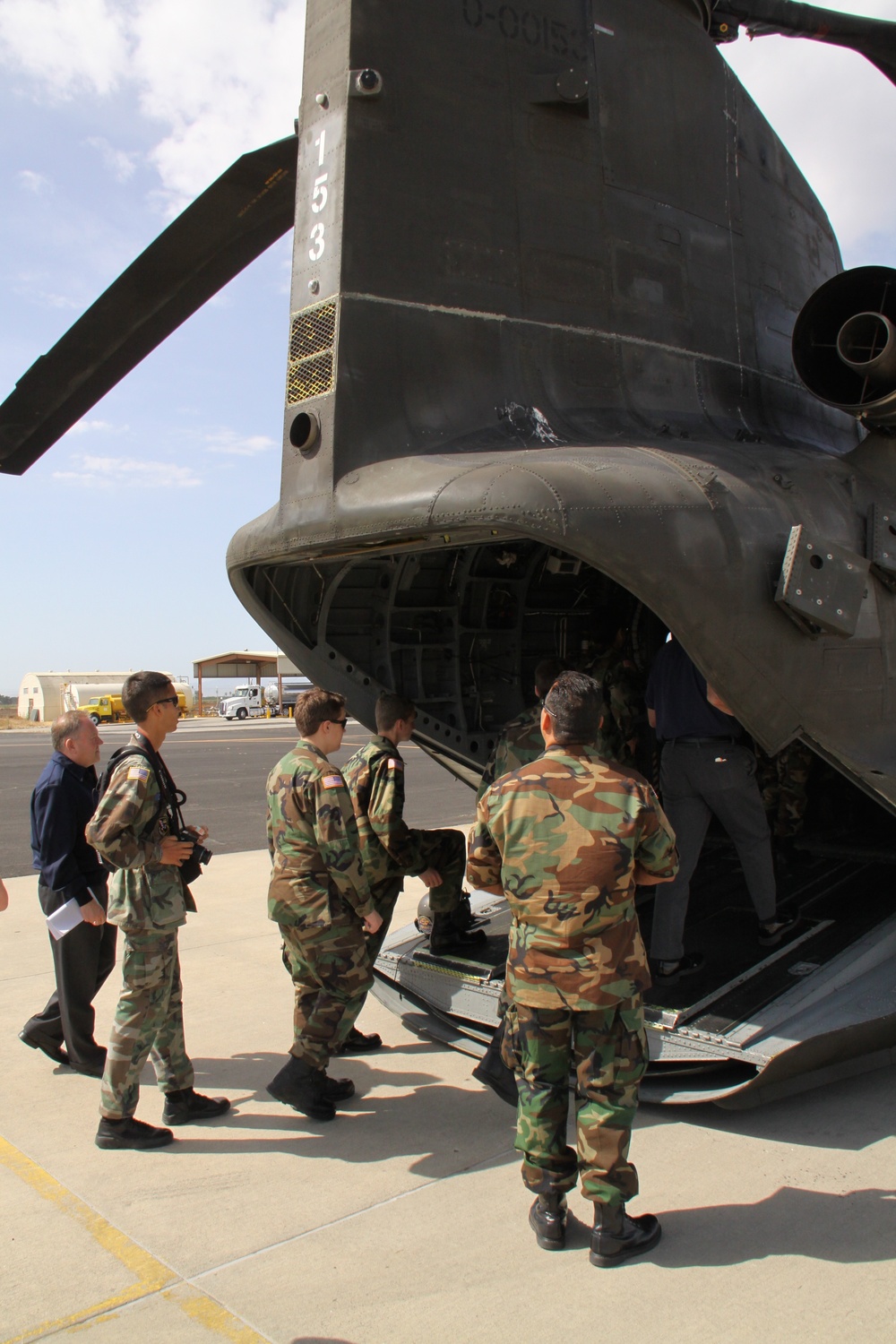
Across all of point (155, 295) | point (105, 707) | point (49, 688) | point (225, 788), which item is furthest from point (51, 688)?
point (155, 295)

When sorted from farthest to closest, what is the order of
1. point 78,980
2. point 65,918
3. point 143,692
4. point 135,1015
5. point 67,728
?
1. point 67,728
2. point 78,980
3. point 65,918
4. point 143,692
5. point 135,1015

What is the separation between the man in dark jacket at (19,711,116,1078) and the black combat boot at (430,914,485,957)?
5.60ft

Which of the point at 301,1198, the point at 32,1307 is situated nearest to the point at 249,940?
the point at 301,1198

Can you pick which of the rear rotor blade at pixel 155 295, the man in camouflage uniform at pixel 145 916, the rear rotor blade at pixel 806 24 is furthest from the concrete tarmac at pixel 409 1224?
the rear rotor blade at pixel 806 24

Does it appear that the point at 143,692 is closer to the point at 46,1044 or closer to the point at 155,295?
the point at 46,1044

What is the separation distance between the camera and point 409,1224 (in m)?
3.31

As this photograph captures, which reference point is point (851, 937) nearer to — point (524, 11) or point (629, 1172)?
point (629, 1172)

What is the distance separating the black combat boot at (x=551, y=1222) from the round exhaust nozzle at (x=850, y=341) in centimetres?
396

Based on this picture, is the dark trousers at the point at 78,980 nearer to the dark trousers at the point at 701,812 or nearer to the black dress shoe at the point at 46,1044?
the black dress shoe at the point at 46,1044

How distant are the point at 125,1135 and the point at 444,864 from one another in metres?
2.15

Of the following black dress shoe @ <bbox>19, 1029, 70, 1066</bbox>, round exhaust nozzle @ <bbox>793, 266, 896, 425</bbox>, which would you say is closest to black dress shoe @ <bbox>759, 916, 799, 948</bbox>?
round exhaust nozzle @ <bbox>793, 266, 896, 425</bbox>

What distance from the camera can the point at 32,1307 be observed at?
2852mm

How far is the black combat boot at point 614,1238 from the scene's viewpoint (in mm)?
3025

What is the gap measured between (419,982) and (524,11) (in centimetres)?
496
